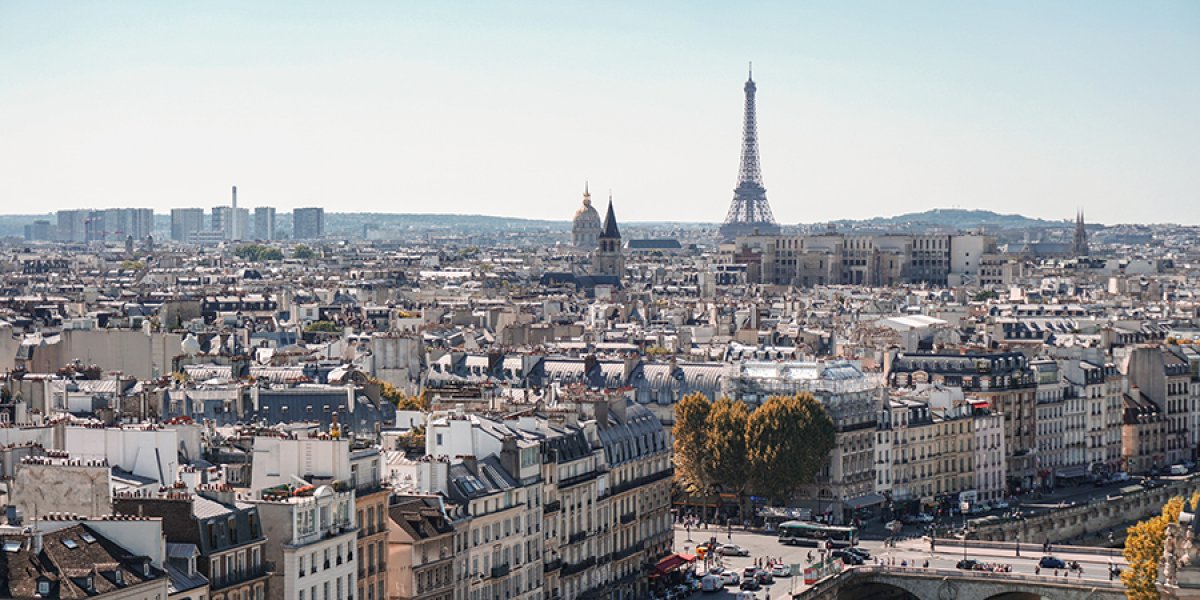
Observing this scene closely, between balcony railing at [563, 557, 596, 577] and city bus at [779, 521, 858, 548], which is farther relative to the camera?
city bus at [779, 521, 858, 548]

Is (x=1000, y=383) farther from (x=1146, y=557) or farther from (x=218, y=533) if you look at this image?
(x=218, y=533)

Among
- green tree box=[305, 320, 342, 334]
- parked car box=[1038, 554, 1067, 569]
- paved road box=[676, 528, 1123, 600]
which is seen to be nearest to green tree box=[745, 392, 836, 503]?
paved road box=[676, 528, 1123, 600]

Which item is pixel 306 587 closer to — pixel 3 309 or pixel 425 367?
pixel 425 367

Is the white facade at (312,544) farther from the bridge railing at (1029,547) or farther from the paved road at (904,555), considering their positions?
the bridge railing at (1029,547)

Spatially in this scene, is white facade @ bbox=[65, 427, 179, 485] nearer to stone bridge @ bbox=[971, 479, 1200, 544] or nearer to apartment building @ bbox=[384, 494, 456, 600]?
apartment building @ bbox=[384, 494, 456, 600]

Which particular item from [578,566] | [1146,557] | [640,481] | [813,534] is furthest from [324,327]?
[1146,557]
